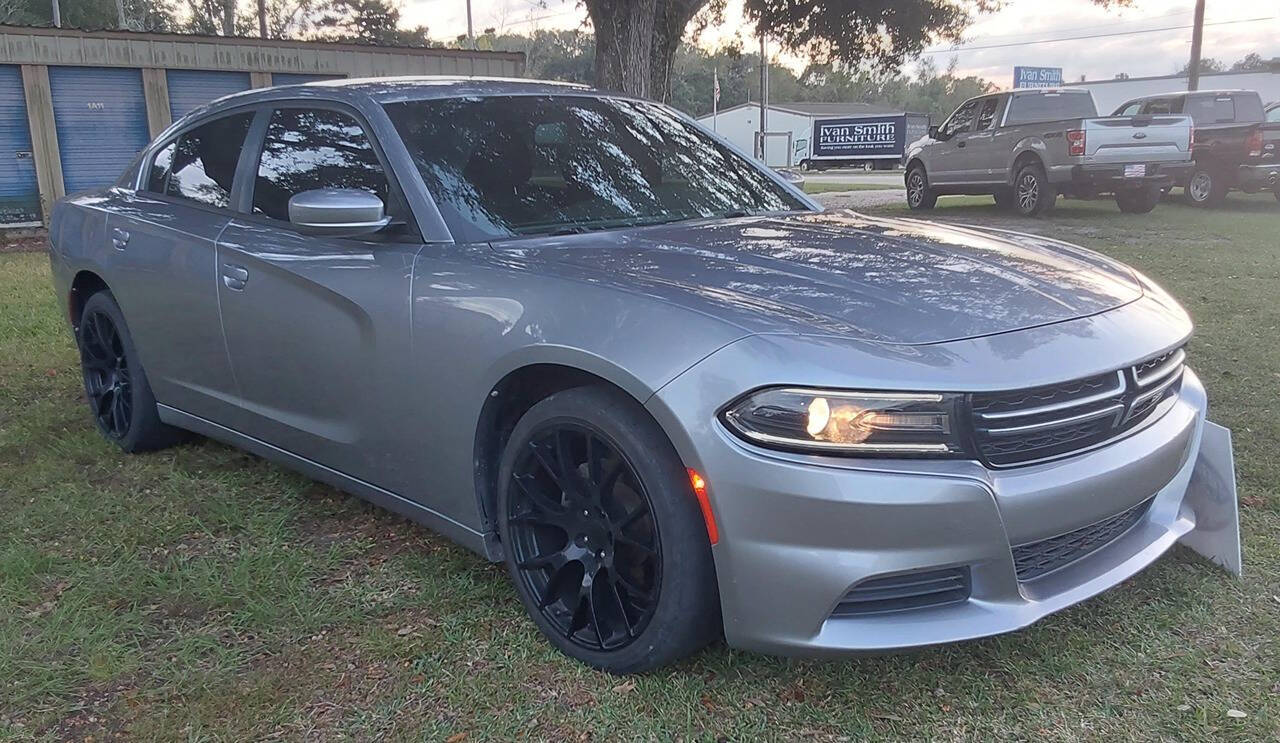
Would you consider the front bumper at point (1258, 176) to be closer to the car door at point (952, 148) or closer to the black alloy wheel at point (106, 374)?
the car door at point (952, 148)

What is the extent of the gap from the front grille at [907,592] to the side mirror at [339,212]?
5.47ft

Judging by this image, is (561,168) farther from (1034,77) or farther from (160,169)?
(1034,77)

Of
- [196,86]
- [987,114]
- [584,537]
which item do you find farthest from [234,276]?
[987,114]

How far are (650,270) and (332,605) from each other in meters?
1.38

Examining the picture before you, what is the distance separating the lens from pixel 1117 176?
13273 mm

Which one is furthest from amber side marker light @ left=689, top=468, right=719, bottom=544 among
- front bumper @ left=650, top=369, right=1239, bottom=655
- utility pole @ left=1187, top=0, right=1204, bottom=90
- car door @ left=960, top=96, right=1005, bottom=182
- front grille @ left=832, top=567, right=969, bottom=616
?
utility pole @ left=1187, top=0, right=1204, bottom=90

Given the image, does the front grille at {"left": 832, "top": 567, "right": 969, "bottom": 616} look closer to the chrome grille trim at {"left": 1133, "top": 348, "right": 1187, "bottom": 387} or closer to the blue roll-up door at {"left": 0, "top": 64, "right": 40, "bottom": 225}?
the chrome grille trim at {"left": 1133, "top": 348, "right": 1187, "bottom": 387}

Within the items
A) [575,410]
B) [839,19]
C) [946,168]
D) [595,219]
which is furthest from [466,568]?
[946,168]

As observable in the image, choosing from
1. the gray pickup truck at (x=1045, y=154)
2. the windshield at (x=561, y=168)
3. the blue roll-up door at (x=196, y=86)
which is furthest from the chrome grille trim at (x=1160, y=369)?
the blue roll-up door at (x=196, y=86)

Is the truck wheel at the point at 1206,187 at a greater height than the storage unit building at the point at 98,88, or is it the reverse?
the storage unit building at the point at 98,88

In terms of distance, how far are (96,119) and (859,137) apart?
33681mm

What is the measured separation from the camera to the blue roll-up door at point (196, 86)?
46.7ft

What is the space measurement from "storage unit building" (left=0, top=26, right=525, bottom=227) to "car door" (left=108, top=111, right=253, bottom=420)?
9.18 m

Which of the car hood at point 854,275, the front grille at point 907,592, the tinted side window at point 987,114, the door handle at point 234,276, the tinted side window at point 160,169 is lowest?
the front grille at point 907,592
